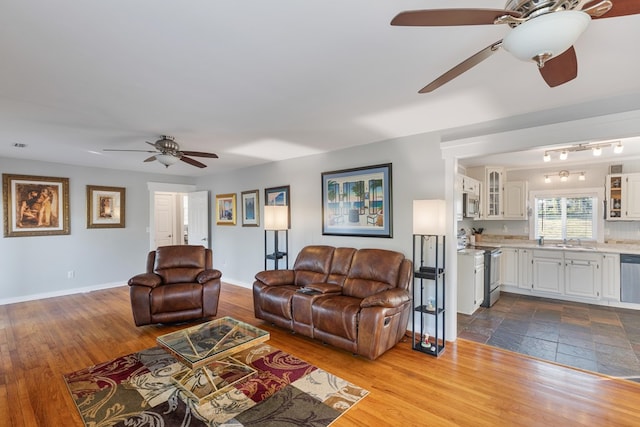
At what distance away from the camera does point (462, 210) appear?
193 inches

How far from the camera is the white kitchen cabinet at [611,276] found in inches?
177

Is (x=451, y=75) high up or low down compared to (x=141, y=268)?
up

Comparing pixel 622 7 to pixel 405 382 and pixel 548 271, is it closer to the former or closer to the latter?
pixel 405 382

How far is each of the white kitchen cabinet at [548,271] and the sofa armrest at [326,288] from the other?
377cm

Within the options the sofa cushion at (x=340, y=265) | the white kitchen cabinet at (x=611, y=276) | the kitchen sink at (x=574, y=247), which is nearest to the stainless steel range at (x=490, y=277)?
the kitchen sink at (x=574, y=247)

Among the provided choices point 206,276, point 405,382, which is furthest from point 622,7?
point 206,276

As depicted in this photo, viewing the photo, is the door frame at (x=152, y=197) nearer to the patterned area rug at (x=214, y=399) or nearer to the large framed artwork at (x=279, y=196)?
the large framed artwork at (x=279, y=196)

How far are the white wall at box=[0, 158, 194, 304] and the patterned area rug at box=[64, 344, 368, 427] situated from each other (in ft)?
11.9

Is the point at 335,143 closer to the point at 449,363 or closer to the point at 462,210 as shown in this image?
the point at 462,210

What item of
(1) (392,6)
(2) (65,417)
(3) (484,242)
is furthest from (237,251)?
(1) (392,6)

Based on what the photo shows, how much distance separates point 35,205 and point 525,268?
8.59m

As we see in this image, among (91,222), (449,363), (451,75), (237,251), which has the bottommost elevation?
(449,363)

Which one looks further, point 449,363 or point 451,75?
point 449,363

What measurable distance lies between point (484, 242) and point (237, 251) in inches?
198
